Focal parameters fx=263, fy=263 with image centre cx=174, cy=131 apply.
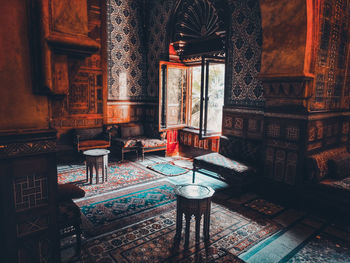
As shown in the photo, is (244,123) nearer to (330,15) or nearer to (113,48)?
(330,15)

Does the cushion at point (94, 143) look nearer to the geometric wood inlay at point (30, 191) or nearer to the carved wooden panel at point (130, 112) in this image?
the carved wooden panel at point (130, 112)

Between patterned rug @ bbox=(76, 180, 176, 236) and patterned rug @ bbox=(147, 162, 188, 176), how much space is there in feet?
2.63

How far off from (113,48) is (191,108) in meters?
2.61

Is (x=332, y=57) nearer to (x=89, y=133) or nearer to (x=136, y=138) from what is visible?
(x=136, y=138)

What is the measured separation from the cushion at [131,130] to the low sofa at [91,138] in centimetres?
46

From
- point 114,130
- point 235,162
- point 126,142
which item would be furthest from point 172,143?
point 235,162

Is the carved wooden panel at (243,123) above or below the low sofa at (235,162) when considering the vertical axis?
above

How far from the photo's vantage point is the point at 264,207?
400cm

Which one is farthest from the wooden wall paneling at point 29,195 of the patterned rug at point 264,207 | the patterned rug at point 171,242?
the patterned rug at point 264,207

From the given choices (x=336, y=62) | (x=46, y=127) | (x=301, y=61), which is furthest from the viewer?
(x=336, y=62)

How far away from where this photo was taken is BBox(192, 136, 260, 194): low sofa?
167 inches

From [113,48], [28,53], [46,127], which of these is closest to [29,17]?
[28,53]

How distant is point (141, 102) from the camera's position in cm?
758

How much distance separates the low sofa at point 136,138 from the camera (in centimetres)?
652
